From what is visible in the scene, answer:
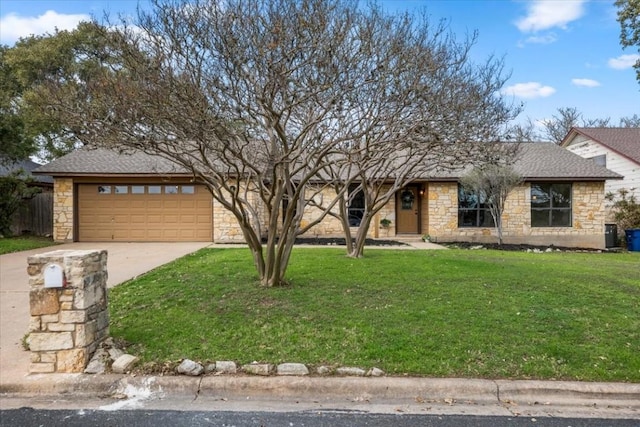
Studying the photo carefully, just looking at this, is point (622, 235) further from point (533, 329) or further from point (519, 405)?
point (519, 405)

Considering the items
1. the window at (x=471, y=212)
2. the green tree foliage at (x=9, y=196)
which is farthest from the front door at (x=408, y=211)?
the green tree foliage at (x=9, y=196)

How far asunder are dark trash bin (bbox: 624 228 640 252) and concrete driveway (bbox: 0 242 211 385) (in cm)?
1522

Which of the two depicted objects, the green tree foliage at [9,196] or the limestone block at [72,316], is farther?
the green tree foliage at [9,196]

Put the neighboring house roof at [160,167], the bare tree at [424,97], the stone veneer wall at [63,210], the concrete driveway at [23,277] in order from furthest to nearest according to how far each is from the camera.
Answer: the stone veneer wall at [63,210] → the neighboring house roof at [160,167] → the bare tree at [424,97] → the concrete driveway at [23,277]

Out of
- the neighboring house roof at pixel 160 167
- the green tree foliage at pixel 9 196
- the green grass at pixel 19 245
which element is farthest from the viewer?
the green tree foliage at pixel 9 196

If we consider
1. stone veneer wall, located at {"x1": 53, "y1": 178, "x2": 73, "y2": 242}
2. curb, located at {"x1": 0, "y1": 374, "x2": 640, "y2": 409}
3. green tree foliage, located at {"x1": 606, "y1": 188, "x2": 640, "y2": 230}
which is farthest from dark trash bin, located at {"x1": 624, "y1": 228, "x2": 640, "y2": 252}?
stone veneer wall, located at {"x1": 53, "y1": 178, "x2": 73, "y2": 242}

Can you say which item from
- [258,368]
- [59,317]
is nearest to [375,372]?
[258,368]

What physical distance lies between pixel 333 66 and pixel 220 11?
159 centimetres

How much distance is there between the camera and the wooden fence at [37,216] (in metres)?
15.5

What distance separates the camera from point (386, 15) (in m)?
6.39

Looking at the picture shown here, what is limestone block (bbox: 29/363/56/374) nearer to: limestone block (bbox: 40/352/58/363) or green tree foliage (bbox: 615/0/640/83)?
limestone block (bbox: 40/352/58/363)

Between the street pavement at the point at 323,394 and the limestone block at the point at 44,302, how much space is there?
1.89 feet

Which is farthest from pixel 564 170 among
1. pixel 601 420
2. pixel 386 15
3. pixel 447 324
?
pixel 601 420

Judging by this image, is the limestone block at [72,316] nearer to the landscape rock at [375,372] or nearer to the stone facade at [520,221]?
the landscape rock at [375,372]
